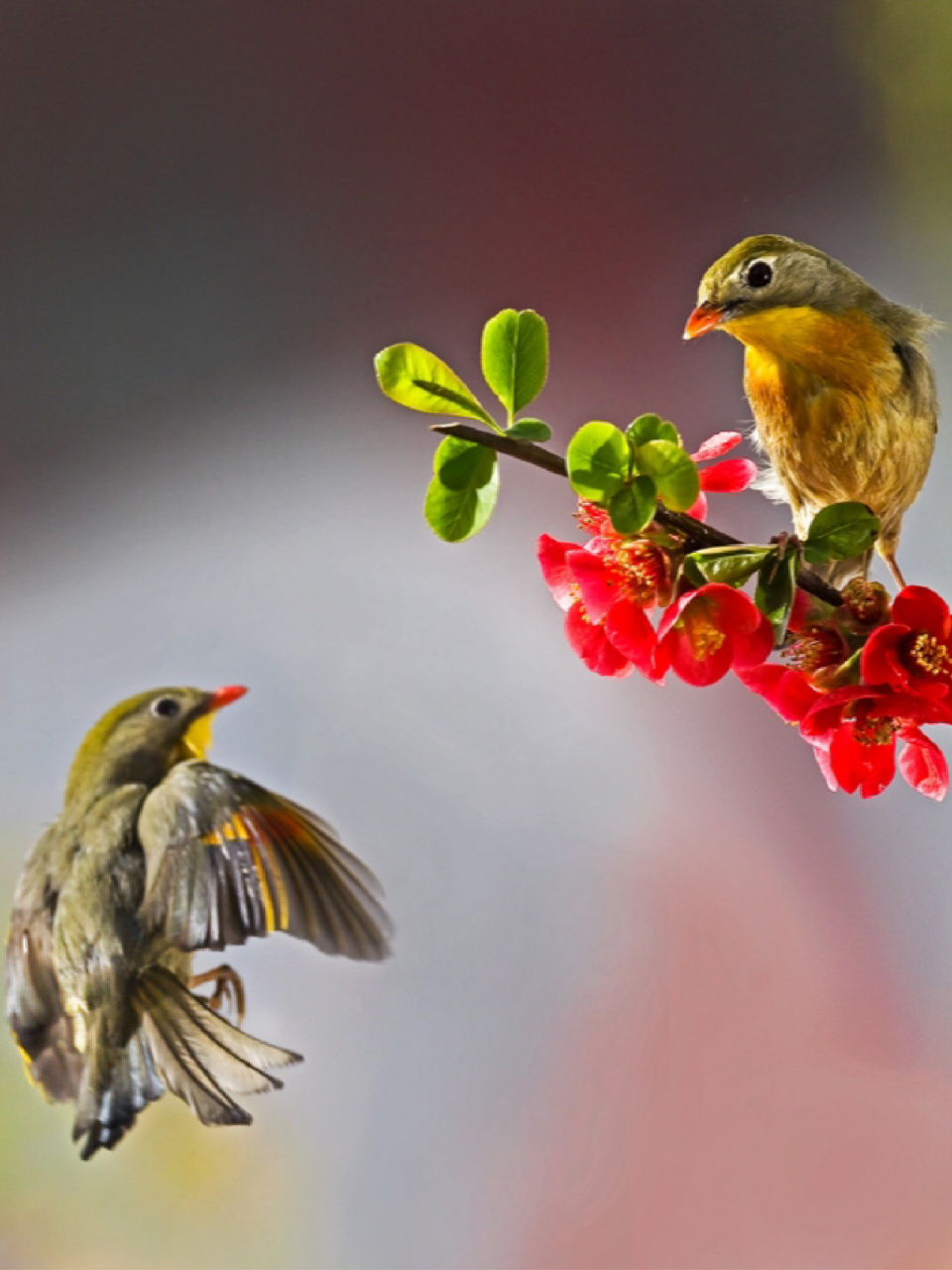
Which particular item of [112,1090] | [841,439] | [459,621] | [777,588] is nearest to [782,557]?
[777,588]

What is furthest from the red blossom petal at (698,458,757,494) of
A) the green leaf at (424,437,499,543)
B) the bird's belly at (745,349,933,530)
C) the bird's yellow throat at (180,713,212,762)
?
the bird's yellow throat at (180,713,212,762)

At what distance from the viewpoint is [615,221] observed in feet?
3.70

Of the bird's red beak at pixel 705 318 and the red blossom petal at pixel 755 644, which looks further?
the bird's red beak at pixel 705 318

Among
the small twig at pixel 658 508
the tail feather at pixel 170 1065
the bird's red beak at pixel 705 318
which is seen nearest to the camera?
the small twig at pixel 658 508

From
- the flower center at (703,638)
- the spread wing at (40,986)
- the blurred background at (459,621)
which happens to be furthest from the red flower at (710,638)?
the spread wing at (40,986)

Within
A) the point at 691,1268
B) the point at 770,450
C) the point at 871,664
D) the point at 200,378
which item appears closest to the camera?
the point at 871,664

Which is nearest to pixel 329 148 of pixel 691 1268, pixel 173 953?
pixel 173 953

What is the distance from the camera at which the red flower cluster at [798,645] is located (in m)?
0.38

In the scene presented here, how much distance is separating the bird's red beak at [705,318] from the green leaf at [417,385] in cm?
28

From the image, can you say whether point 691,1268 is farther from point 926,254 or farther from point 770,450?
point 926,254

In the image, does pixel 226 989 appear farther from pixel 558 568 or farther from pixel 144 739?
pixel 558 568

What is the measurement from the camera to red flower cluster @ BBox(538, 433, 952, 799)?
38cm

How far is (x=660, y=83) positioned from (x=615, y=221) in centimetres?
14

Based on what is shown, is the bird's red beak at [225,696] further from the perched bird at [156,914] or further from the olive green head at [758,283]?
the olive green head at [758,283]
